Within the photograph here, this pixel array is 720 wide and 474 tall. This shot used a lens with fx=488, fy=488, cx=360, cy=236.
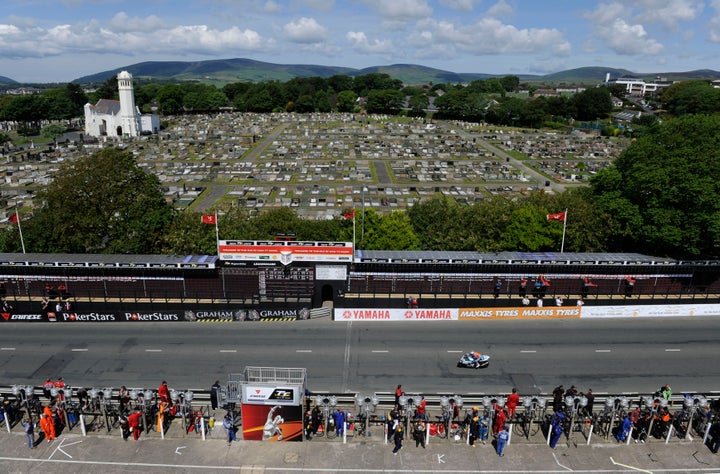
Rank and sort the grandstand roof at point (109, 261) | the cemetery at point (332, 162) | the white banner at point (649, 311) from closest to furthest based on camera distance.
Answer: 1. the white banner at point (649, 311)
2. the grandstand roof at point (109, 261)
3. the cemetery at point (332, 162)

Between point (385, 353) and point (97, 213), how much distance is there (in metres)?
27.3

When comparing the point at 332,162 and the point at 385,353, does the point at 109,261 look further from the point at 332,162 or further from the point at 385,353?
the point at 332,162

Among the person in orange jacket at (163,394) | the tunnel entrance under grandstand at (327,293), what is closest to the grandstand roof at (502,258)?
the tunnel entrance under grandstand at (327,293)

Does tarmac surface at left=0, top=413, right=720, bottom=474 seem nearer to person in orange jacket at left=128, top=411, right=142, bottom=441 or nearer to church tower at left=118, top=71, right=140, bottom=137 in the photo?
person in orange jacket at left=128, top=411, right=142, bottom=441

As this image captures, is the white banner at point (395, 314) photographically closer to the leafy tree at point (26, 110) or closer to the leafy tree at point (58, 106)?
the leafy tree at point (26, 110)

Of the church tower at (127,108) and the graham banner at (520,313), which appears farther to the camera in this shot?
the church tower at (127,108)

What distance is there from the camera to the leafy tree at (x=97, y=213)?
132 feet

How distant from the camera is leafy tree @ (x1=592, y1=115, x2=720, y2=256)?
3750cm

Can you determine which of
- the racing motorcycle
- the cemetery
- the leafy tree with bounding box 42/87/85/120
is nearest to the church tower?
the cemetery

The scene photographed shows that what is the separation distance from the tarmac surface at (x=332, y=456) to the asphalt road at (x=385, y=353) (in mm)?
5790

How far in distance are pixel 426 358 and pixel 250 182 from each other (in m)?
68.9

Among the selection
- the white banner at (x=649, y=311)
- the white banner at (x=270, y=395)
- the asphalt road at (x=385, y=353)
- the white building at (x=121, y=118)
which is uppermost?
the white building at (x=121, y=118)

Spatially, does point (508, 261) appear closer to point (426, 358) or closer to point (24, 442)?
point (426, 358)

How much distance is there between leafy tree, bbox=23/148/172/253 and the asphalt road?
29.6 ft
